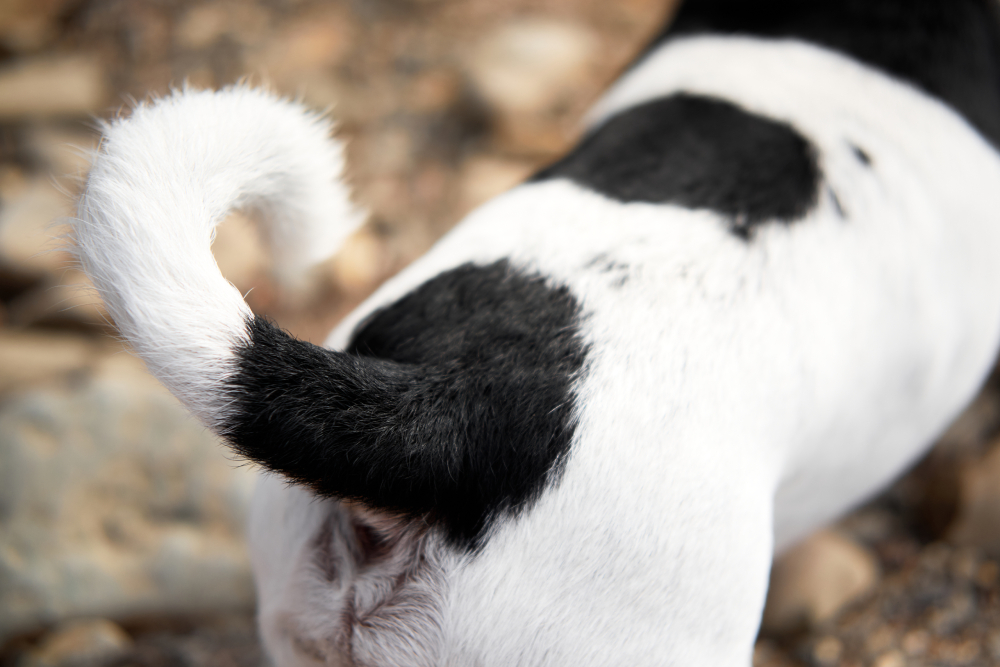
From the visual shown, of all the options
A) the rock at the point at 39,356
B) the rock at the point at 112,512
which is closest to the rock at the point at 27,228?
the rock at the point at 39,356

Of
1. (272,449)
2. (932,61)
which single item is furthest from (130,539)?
(932,61)

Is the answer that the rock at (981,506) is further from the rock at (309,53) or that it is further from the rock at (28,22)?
the rock at (28,22)

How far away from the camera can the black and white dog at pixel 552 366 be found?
790 mm

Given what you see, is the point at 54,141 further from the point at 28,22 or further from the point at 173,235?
the point at 173,235

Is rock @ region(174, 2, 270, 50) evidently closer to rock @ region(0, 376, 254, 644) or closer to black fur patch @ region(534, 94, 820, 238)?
rock @ region(0, 376, 254, 644)

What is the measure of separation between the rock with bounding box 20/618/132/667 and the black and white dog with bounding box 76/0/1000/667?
889 mm

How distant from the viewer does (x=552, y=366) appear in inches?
34.2

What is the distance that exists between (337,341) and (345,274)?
1493 mm

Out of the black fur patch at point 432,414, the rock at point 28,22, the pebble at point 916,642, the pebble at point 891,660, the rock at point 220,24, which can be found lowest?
the pebble at point 916,642

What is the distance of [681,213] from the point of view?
105 centimetres

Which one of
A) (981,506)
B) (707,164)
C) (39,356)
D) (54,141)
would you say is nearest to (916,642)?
(981,506)

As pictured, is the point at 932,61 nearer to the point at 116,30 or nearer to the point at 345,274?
the point at 345,274

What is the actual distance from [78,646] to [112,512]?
323 millimetres

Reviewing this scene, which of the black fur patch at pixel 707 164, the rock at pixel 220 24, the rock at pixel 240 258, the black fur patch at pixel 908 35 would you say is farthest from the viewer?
the rock at pixel 220 24
